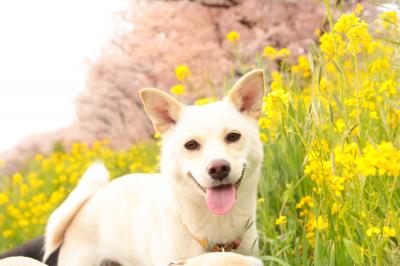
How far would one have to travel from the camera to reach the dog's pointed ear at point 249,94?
311cm

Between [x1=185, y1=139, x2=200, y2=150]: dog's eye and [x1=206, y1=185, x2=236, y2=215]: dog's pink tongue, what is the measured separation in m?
0.24

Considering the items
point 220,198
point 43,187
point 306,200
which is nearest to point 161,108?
point 220,198

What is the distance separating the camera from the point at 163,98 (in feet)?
10.3

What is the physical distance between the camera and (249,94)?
10.5ft

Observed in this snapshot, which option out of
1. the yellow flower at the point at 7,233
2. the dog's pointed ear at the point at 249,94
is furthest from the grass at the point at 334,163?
the dog's pointed ear at the point at 249,94

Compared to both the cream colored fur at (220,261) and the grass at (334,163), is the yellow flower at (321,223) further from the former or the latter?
the cream colored fur at (220,261)

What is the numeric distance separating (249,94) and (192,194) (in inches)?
26.4

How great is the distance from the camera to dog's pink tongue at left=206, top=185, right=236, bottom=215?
9.38 feet

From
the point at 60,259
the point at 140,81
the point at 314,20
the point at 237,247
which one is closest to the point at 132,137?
the point at 140,81

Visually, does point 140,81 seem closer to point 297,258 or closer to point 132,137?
point 132,137

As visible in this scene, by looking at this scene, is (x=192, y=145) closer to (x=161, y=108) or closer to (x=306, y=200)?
(x=161, y=108)

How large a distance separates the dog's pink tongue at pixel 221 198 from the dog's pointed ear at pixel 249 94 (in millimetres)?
547

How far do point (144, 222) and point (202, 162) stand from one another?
777mm

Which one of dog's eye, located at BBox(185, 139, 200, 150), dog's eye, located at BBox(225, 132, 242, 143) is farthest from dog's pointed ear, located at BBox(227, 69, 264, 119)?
dog's eye, located at BBox(185, 139, 200, 150)
